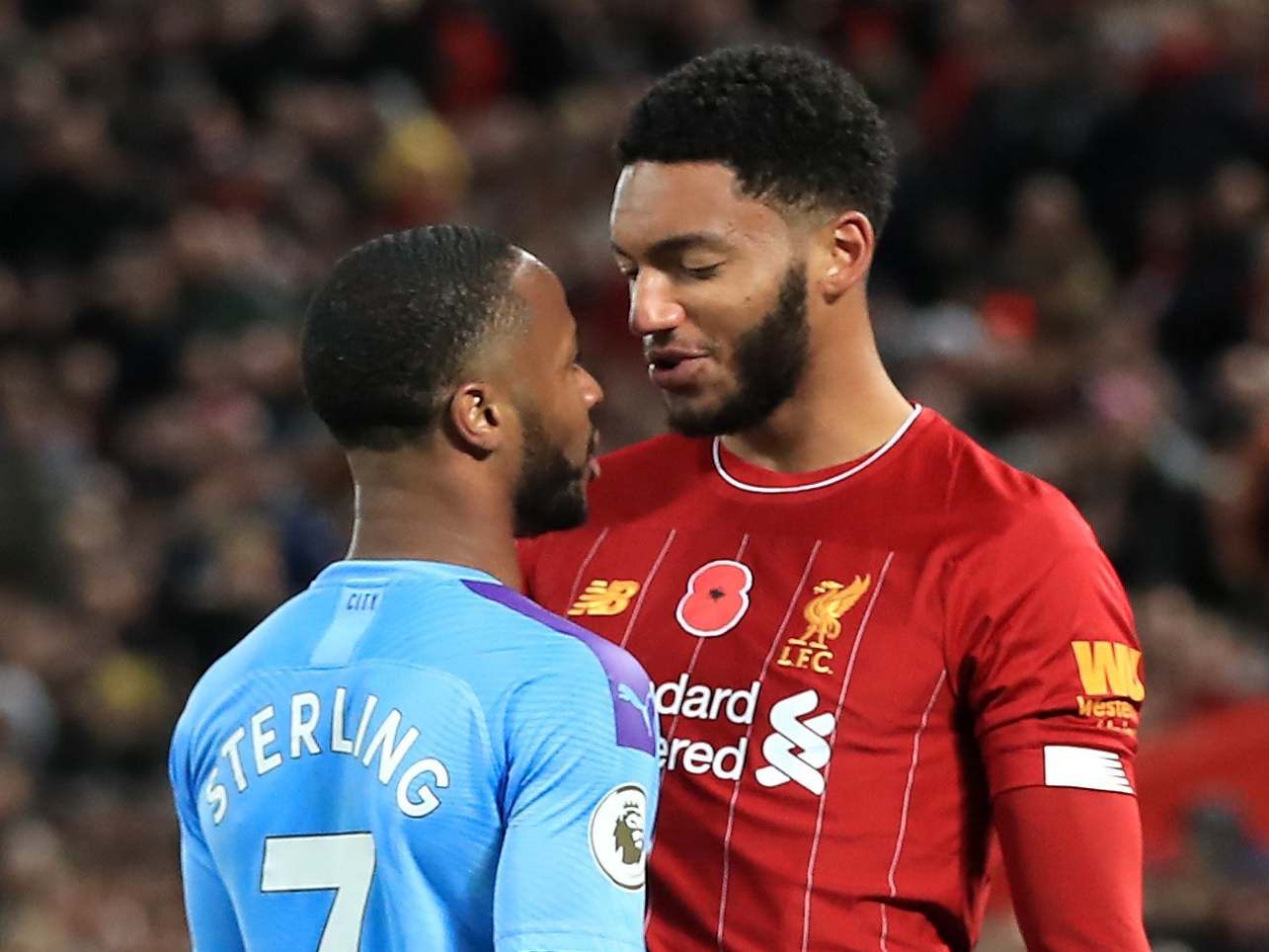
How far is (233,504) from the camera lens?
27.5 ft

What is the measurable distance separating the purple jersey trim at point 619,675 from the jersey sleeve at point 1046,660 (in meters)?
0.48

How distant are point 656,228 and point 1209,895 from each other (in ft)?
10.8

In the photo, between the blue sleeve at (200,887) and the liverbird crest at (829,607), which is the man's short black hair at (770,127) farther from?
the blue sleeve at (200,887)

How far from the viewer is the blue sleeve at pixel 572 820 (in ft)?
7.54

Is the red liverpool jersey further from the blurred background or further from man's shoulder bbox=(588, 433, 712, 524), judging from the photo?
the blurred background

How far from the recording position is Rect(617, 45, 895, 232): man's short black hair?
2.93 meters

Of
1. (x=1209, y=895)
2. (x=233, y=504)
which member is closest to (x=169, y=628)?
(x=233, y=504)

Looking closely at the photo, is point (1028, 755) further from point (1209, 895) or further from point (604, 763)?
point (1209, 895)

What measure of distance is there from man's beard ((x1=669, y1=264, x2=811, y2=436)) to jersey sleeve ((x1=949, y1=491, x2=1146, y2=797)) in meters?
0.35

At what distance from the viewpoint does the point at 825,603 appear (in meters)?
2.90

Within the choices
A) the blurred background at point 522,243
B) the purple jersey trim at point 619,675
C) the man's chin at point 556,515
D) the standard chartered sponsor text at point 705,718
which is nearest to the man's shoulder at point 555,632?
the purple jersey trim at point 619,675

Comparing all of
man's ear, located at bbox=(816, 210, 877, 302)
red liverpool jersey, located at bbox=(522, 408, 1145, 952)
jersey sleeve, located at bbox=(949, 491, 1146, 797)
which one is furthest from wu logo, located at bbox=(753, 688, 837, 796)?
man's ear, located at bbox=(816, 210, 877, 302)

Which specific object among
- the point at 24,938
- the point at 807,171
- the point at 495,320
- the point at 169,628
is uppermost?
the point at 807,171

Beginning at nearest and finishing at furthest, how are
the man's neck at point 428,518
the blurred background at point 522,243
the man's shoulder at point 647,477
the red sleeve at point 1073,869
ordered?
the man's neck at point 428,518, the red sleeve at point 1073,869, the man's shoulder at point 647,477, the blurred background at point 522,243
